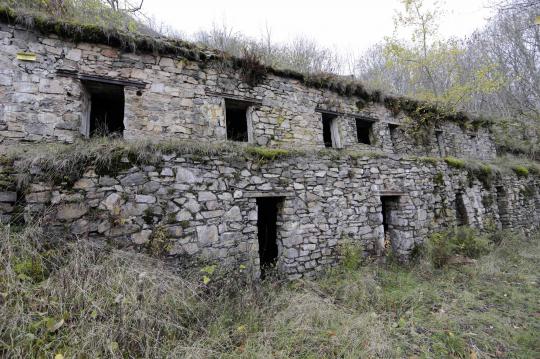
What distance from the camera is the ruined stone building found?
11.5ft

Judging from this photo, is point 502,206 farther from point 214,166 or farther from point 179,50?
point 179,50

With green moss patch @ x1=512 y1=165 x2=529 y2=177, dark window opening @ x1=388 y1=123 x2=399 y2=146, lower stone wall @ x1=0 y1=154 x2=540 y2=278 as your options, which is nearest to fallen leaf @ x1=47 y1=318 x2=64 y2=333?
lower stone wall @ x1=0 y1=154 x2=540 y2=278

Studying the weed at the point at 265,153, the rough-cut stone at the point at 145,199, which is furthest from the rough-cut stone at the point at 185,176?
the weed at the point at 265,153

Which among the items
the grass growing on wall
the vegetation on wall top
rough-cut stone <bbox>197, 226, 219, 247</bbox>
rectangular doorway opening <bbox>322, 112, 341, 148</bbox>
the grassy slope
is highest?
the vegetation on wall top

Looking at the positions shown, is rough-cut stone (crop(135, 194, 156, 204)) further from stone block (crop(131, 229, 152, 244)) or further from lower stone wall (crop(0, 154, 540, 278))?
stone block (crop(131, 229, 152, 244))

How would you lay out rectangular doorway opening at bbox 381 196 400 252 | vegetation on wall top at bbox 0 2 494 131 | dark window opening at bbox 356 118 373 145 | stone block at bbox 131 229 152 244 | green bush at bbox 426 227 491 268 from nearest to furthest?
stone block at bbox 131 229 152 244, vegetation on wall top at bbox 0 2 494 131, green bush at bbox 426 227 491 268, rectangular doorway opening at bbox 381 196 400 252, dark window opening at bbox 356 118 373 145

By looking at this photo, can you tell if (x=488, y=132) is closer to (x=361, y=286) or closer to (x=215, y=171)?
(x=361, y=286)

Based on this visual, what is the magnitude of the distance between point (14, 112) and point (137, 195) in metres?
3.30

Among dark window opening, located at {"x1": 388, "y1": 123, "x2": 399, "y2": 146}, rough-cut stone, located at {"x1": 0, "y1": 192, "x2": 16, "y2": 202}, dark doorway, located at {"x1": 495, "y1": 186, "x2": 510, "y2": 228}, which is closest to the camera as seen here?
rough-cut stone, located at {"x1": 0, "y1": 192, "x2": 16, "y2": 202}

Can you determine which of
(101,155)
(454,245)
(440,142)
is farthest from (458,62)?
(101,155)

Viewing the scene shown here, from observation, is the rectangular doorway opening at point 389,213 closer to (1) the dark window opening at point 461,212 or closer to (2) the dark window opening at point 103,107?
(1) the dark window opening at point 461,212

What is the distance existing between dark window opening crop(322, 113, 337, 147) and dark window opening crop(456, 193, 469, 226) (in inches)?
159

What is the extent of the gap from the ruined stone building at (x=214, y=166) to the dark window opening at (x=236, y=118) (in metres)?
0.05

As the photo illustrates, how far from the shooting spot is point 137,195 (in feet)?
11.5
